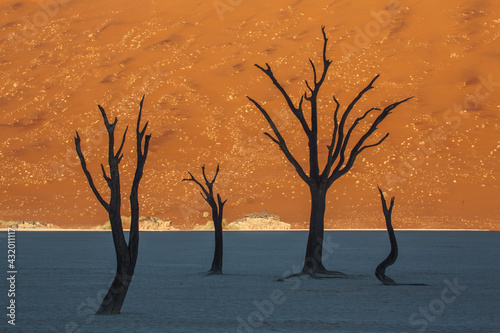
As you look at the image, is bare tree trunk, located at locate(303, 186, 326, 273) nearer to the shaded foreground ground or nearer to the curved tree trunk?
the shaded foreground ground

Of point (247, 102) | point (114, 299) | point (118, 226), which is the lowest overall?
point (114, 299)

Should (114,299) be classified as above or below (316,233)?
below

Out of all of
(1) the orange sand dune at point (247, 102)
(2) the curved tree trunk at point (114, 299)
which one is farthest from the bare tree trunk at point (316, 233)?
(1) the orange sand dune at point (247, 102)

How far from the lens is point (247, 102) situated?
249 feet

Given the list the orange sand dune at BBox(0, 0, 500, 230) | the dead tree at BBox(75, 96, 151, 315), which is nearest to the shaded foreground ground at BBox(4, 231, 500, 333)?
the dead tree at BBox(75, 96, 151, 315)

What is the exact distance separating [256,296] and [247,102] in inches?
2385

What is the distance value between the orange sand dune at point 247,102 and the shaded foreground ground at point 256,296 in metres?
33.9

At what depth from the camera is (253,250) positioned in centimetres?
3203

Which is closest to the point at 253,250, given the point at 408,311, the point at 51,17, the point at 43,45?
the point at 408,311

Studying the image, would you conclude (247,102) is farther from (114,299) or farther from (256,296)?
(114,299)

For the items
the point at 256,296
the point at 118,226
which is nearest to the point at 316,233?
the point at 256,296

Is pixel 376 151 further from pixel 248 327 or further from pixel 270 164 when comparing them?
pixel 248 327

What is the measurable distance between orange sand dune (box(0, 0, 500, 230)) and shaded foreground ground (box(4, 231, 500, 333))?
33887mm

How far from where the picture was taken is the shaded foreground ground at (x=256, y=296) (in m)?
11.8
